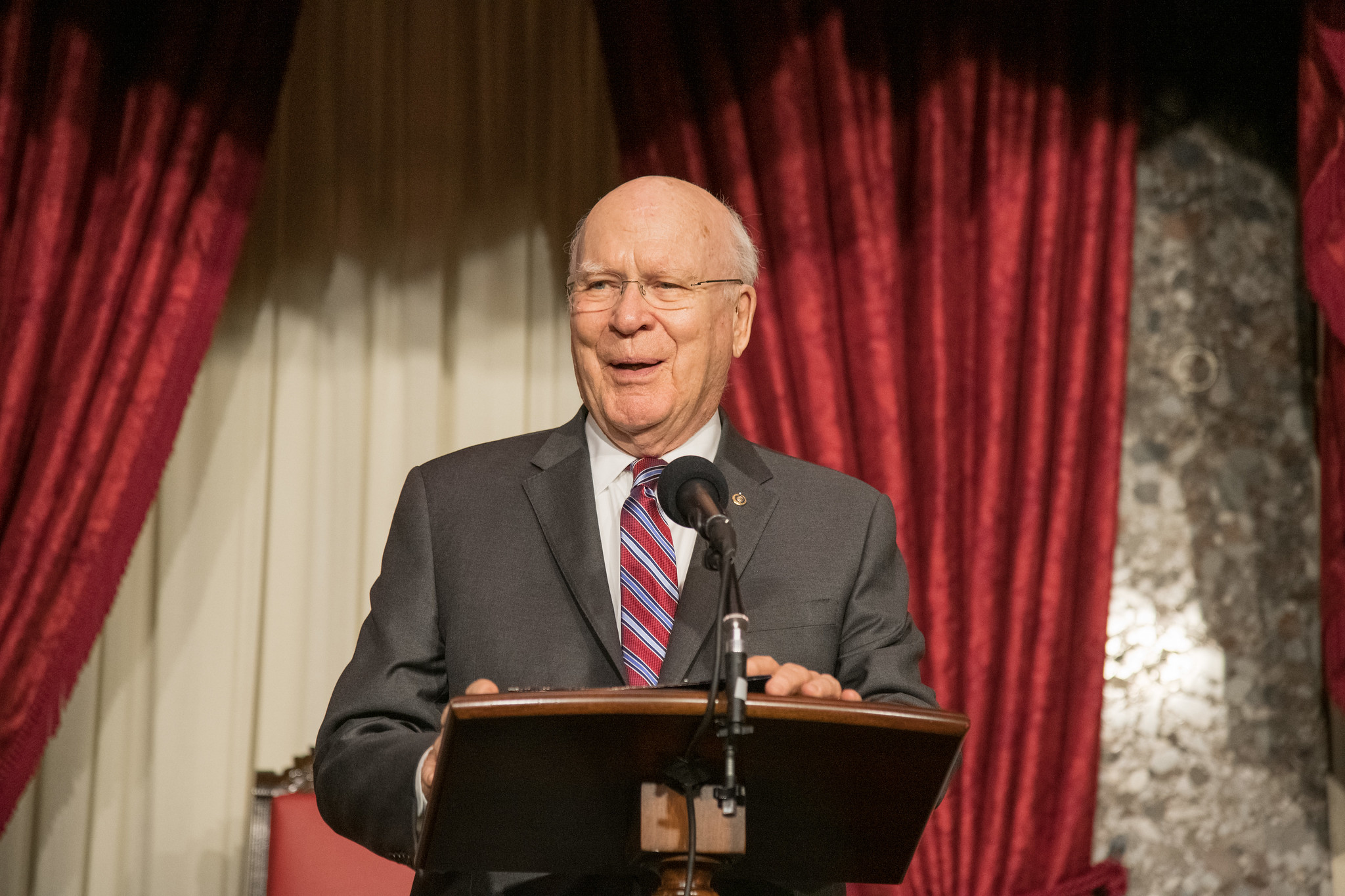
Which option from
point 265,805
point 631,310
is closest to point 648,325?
point 631,310

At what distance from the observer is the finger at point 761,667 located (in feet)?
4.53

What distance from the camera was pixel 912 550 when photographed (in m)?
3.24

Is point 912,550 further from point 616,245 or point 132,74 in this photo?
point 132,74

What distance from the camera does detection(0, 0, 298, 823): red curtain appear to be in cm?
298

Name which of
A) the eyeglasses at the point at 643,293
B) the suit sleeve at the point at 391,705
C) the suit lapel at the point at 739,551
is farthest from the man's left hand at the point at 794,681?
the eyeglasses at the point at 643,293

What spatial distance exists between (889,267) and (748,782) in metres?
2.16

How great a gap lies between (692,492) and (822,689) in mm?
266

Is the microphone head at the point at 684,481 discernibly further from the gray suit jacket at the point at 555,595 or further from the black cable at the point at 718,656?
the gray suit jacket at the point at 555,595

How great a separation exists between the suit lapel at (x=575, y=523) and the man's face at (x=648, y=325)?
0.27 ft

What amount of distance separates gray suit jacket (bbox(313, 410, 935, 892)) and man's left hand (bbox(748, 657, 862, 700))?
1.25 feet

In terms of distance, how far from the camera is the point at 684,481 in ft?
5.11

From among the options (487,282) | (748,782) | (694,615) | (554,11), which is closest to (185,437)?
(487,282)

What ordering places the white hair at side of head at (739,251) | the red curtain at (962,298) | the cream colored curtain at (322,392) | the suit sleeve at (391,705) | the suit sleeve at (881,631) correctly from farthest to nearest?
Answer: 1. the cream colored curtain at (322,392)
2. the red curtain at (962,298)
3. the white hair at side of head at (739,251)
4. the suit sleeve at (881,631)
5. the suit sleeve at (391,705)

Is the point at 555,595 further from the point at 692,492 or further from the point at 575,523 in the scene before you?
the point at 692,492
